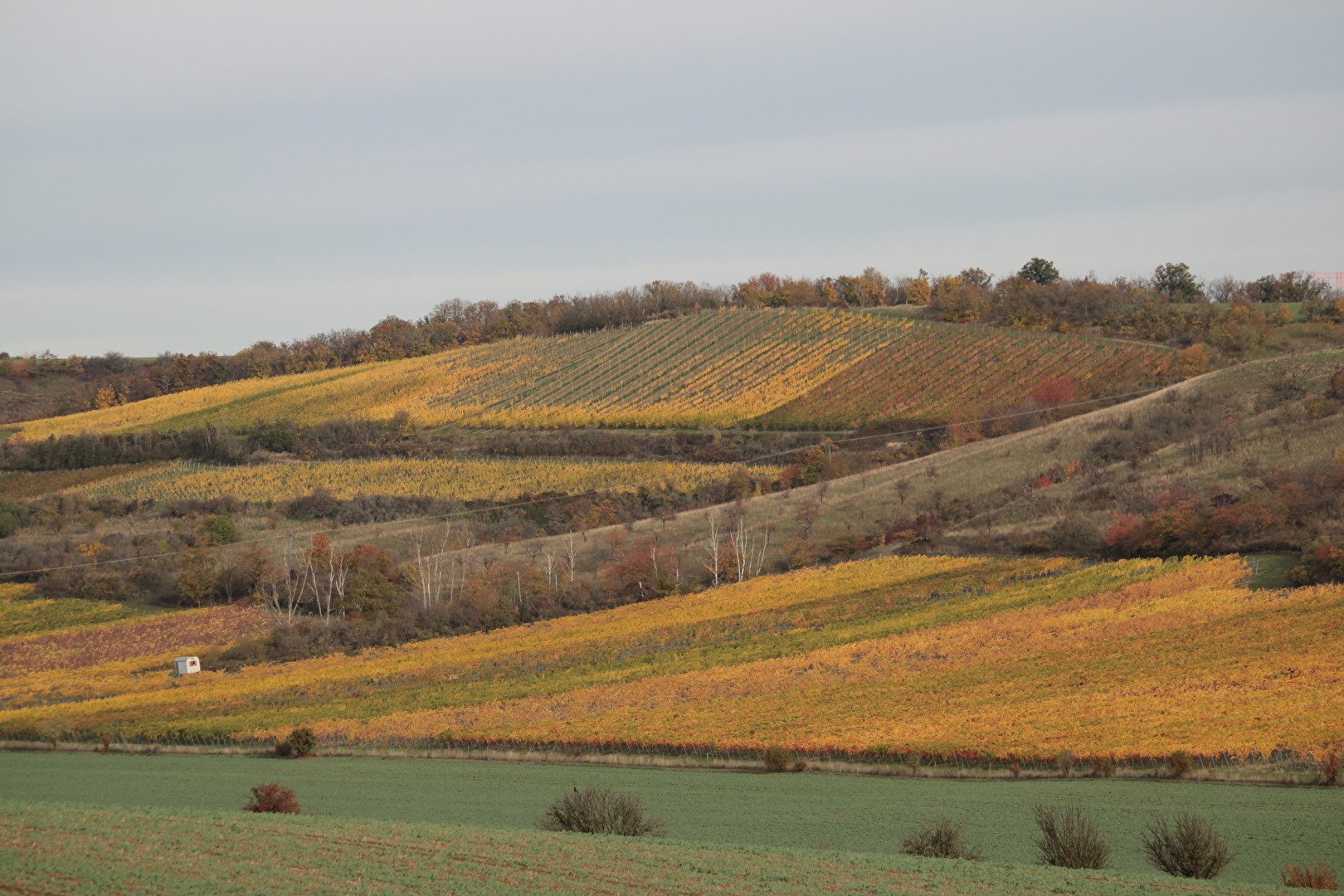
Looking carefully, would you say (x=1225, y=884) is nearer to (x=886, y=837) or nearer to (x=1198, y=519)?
(x=886, y=837)

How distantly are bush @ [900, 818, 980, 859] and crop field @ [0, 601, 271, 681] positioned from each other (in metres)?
48.6

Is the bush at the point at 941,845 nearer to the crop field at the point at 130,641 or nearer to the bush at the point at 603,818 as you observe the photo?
the bush at the point at 603,818

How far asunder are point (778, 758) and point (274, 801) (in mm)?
13219

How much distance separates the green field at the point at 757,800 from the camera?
21156mm

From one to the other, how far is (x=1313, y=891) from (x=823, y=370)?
101 meters

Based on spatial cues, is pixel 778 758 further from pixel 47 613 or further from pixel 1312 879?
Answer: pixel 47 613

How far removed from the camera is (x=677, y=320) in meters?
149

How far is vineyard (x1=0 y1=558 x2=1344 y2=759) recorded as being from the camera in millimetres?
30109

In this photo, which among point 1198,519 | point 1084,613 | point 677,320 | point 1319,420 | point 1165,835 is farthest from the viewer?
point 677,320

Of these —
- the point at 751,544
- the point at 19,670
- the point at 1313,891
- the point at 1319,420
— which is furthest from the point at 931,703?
the point at 19,670

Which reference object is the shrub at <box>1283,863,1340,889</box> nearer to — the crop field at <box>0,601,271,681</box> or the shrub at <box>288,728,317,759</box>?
the shrub at <box>288,728,317,759</box>

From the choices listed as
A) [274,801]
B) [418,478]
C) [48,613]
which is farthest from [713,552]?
[274,801]

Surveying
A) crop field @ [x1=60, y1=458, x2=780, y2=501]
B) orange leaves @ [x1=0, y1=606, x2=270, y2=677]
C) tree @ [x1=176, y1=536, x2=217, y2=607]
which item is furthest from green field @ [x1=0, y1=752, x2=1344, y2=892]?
crop field @ [x1=60, y1=458, x2=780, y2=501]

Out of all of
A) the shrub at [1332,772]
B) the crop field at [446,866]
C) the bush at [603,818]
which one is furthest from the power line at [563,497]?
the shrub at [1332,772]
